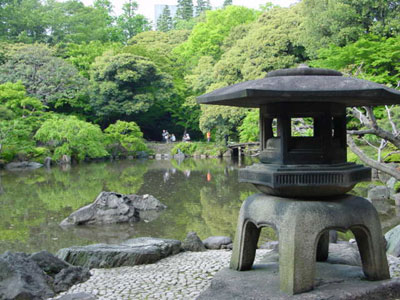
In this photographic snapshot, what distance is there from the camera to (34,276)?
5137 millimetres

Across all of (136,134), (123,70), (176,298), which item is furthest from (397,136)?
(123,70)

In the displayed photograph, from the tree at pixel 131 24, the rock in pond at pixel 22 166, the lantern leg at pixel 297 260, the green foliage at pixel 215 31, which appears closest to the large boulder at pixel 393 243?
the lantern leg at pixel 297 260

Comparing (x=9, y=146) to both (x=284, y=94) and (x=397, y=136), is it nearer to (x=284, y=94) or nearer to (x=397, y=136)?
(x=397, y=136)

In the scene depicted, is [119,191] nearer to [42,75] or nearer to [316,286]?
[316,286]

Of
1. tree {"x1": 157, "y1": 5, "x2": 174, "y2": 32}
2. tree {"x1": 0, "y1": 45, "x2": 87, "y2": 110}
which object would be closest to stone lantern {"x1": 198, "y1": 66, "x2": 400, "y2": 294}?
tree {"x1": 0, "y1": 45, "x2": 87, "y2": 110}

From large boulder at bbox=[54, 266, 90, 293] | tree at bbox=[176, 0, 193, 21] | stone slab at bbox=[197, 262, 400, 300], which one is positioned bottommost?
large boulder at bbox=[54, 266, 90, 293]

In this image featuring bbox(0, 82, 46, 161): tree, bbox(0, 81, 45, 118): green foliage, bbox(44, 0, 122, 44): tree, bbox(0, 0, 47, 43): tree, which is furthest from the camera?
bbox(44, 0, 122, 44): tree

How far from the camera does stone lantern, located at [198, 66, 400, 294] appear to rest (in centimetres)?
397

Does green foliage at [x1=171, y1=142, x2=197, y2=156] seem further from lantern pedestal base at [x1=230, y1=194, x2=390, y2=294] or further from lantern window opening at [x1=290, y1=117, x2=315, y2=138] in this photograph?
lantern pedestal base at [x1=230, y1=194, x2=390, y2=294]

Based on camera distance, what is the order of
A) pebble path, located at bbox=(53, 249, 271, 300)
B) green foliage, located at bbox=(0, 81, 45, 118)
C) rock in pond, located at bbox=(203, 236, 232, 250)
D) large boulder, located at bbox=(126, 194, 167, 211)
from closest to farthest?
pebble path, located at bbox=(53, 249, 271, 300) → rock in pond, located at bbox=(203, 236, 232, 250) → large boulder, located at bbox=(126, 194, 167, 211) → green foliage, located at bbox=(0, 81, 45, 118)

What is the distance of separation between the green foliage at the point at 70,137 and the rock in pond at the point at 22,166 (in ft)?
5.08

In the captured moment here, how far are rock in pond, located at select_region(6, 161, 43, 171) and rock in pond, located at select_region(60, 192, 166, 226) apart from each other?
47.2 ft

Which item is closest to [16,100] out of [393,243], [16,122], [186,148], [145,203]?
[16,122]

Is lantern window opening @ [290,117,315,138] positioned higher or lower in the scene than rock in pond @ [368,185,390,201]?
higher
